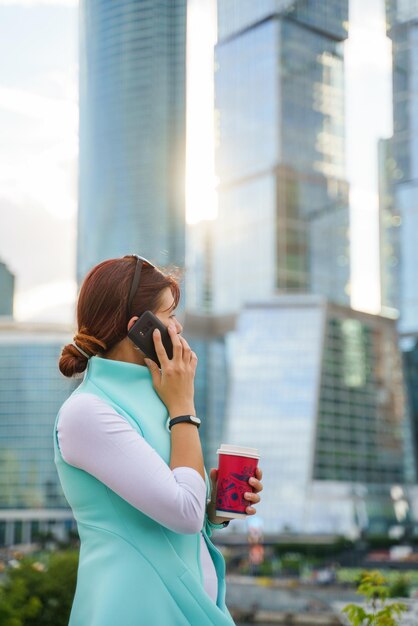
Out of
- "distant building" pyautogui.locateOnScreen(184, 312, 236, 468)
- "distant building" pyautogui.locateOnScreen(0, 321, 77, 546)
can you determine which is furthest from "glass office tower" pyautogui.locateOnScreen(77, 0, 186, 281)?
"distant building" pyautogui.locateOnScreen(0, 321, 77, 546)

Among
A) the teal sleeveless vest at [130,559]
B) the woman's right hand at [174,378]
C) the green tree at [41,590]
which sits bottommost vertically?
the green tree at [41,590]

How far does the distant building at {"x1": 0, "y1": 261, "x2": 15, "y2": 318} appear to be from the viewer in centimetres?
9125

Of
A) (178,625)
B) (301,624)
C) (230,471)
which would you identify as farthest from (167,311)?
(301,624)

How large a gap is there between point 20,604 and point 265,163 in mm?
120647

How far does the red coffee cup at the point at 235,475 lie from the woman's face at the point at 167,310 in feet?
1.33

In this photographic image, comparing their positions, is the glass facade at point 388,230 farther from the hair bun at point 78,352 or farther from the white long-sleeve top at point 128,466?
the white long-sleeve top at point 128,466

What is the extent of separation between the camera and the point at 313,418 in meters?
95.4

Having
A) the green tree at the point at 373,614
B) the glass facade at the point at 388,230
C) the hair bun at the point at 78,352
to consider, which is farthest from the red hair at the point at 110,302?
the glass facade at the point at 388,230

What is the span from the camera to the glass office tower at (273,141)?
14038 cm

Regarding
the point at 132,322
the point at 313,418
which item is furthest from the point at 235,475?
the point at 313,418

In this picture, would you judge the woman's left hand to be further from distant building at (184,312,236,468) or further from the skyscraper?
the skyscraper

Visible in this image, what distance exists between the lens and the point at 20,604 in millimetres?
22391

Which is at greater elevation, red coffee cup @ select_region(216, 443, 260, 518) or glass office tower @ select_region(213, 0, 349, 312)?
glass office tower @ select_region(213, 0, 349, 312)

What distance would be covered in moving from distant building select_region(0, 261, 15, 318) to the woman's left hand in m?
86.3
